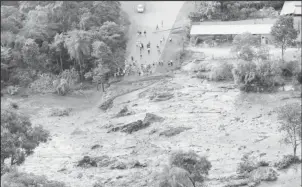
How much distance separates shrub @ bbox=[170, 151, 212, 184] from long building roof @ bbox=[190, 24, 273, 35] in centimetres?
2854

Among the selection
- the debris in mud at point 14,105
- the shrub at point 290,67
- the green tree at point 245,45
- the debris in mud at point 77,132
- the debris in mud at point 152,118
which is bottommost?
the debris in mud at point 77,132

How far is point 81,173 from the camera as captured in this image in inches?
1719

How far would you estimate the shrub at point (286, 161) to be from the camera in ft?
141

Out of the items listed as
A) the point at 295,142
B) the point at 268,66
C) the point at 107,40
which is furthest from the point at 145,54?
the point at 295,142

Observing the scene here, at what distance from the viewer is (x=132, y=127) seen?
50.1 meters

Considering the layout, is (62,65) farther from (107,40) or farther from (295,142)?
(295,142)

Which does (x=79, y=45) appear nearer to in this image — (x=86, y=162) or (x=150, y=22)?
(x=150, y=22)

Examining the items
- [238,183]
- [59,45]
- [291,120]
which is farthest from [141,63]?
[238,183]

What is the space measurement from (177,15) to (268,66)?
16.6 meters

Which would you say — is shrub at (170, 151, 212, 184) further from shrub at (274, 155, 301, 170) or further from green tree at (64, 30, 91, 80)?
green tree at (64, 30, 91, 80)

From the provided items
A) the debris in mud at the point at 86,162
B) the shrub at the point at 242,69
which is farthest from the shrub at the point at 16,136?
the shrub at the point at 242,69

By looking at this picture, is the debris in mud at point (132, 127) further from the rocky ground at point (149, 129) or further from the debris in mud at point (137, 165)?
the debris in mud at point (137, 165)

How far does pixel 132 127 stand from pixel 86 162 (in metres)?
6.27

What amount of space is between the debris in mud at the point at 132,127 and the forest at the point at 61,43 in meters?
8.51
